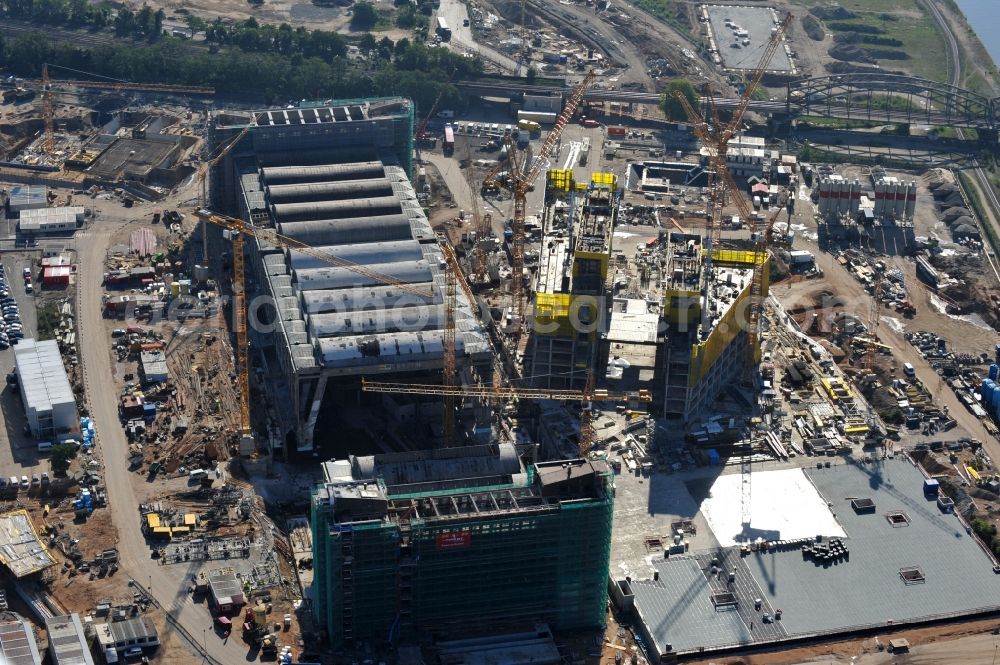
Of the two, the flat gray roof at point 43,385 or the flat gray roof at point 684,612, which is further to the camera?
the flat gray roof at point 43,385

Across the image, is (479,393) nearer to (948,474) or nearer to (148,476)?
(148,476)

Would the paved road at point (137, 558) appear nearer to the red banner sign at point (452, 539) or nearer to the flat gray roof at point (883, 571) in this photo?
the red banner sign at point (452, 539)

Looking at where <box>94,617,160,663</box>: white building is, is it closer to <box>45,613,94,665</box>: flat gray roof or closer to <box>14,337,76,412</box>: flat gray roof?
<box>45,613,94,665</box>: flat gray roof

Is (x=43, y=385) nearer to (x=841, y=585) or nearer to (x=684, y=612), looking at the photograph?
(x=684, y=612)

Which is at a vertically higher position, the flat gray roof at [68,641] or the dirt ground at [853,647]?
the dirt ground at [853,647]


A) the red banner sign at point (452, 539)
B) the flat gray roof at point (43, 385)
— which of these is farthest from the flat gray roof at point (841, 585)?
the flat gray roof at point (43, 385)

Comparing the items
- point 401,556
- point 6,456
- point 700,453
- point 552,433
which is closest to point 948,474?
point 700,453
